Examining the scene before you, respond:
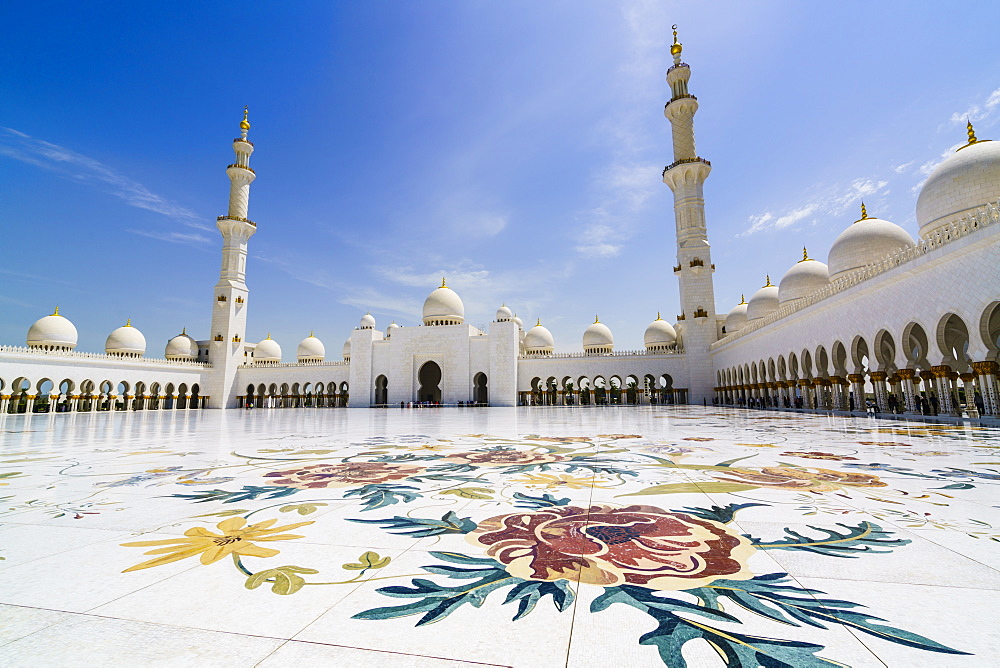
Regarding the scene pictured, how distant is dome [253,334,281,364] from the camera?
33.0m

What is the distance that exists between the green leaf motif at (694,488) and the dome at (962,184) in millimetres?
12553

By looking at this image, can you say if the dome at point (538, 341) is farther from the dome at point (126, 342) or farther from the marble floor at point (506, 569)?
the marble floor at point (506, 569)

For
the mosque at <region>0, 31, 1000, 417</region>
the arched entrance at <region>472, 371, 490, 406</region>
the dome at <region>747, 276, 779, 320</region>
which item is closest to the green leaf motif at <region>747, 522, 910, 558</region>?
the mosque at <region>0, 31, 1000, 417</region>

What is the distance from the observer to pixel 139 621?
127 centimetres

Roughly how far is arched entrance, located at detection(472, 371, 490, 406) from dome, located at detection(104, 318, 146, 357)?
20095 millimetres

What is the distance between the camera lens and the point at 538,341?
31.8m

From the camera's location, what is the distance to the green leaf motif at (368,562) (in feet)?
5.33

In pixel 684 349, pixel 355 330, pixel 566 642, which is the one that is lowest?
pixel 566 642

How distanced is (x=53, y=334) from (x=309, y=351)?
1322cm

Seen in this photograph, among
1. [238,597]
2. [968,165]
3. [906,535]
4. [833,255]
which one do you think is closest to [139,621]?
[238,597]

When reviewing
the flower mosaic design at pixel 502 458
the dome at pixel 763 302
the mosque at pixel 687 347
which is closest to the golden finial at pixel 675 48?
the mosque at pixel 687 347

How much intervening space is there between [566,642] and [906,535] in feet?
5.49

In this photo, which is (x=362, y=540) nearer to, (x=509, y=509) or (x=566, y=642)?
(x=509, y=509)

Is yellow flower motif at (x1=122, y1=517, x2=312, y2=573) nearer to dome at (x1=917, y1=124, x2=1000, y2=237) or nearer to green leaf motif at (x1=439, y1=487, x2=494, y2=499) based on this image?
green leaf motif at (x1=439, y1=487, x2=494, y2=499)
